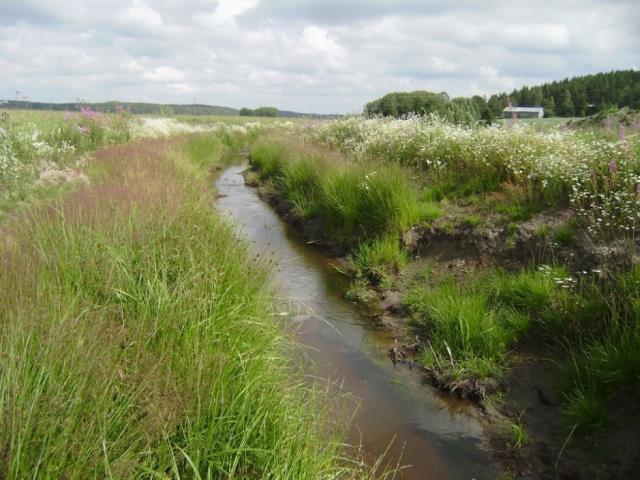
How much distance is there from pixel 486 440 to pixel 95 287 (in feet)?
12.3

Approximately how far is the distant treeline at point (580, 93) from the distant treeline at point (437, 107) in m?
15.6

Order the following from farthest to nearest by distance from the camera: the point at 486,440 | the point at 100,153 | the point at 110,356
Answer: the point at 100,153 → the point at 486,440 → the point at 110,356

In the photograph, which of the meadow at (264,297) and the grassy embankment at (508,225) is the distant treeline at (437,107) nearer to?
the grassy embankment at (508,225)

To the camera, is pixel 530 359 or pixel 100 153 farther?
pixel 100 153

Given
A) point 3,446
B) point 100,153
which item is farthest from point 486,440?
point 100,153

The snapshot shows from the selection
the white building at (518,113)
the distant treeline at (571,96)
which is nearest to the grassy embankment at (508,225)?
the white building at (518,113)

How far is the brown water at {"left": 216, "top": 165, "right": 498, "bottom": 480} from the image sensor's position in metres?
4.34

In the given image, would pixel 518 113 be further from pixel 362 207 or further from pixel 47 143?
pixel 47 143

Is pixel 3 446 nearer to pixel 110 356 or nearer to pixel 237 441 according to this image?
pixel 110 356

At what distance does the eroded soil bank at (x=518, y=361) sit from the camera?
13.6ft

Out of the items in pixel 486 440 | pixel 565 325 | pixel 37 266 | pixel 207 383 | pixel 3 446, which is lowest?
pixel 486 440

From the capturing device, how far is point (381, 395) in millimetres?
5258

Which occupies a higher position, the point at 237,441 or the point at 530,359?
the point at 237,441

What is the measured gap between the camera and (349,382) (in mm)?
5422
